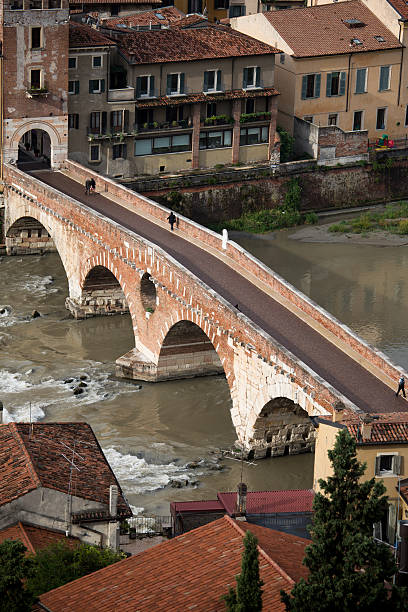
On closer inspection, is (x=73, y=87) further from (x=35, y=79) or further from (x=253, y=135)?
(x=253, y=135)

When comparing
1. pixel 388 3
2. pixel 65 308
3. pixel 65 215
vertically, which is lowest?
pixel 65 308

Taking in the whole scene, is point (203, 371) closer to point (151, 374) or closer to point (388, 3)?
point (151, 374)

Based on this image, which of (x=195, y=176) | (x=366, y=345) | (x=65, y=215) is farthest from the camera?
(x=195, y=176)

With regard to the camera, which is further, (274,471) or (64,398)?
(64,398)

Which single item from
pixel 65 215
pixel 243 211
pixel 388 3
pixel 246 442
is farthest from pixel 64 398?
pixel 388 3

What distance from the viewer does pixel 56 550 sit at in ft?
Result: 106

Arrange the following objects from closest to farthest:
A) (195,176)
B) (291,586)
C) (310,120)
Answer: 1. (291,586)
2. (195,176)
3. (310,120)

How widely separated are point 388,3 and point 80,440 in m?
49.0

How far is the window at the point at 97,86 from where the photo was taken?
70375 mm

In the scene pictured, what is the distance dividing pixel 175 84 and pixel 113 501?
1672 inches

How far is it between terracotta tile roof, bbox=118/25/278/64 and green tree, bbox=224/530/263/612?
47.4 m

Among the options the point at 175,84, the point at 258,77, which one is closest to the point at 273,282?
the point at 175,84

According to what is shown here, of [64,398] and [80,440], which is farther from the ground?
[80,440]

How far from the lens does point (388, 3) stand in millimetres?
80125
